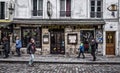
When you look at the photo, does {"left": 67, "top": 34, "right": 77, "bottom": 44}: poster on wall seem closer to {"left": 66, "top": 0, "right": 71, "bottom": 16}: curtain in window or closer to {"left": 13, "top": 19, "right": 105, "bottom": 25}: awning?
{"left": 13, "top": 19, "right": 105, "bottom": 25}: awning

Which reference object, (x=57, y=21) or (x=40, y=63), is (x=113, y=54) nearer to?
(x=57, y=21)

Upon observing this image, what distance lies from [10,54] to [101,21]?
31.6 ft

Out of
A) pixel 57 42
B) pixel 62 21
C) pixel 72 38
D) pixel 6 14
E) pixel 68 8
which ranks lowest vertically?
pixel 57 42

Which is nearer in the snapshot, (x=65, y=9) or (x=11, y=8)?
(x=11, y=8)

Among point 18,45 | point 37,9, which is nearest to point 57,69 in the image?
point 18,45

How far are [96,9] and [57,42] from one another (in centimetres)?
514

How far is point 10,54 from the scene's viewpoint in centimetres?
3105

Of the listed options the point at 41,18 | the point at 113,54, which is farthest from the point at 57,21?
the point at 113,54

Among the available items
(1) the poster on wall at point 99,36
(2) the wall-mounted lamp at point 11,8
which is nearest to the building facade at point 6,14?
(2) the wall-mounted lamp at point 11,8

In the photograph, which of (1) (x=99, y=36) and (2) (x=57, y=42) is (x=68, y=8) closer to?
(2) (x=57, y=42)

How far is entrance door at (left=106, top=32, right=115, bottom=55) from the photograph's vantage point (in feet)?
101

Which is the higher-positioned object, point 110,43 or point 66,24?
point 66,24

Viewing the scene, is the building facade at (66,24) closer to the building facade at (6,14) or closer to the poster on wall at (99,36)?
the poster on wall at (99,36)

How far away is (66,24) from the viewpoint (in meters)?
30.5
